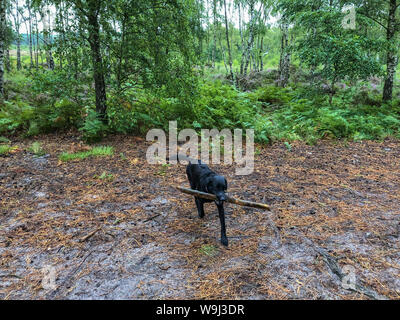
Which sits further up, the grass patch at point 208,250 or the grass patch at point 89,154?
the grass patch at point 89,154

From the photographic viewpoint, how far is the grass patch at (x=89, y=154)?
18.7ft

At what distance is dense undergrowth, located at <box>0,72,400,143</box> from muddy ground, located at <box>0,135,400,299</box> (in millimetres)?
2193

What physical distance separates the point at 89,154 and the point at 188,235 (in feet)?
13.3

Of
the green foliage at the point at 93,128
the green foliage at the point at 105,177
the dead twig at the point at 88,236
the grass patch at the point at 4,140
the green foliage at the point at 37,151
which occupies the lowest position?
the dead twig at the point at 88,236

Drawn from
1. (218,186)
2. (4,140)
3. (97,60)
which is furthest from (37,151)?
(218,186)

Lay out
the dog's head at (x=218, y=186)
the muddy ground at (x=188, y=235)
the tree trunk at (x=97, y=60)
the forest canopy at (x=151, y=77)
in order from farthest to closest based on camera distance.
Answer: the forest canopy at (x=151, y=77) < the tree trunk at (x=97, y=60) < the dog's head at (x=218, y=186) < the muddy ground at (x=188, y=235)

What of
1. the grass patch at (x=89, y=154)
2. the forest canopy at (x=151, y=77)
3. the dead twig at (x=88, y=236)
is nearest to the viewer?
the dead twig at (x=88, y=236)

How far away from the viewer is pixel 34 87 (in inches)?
250

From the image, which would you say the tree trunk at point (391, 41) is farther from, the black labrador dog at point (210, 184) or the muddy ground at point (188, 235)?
the black labrador dog at point (210, 184)

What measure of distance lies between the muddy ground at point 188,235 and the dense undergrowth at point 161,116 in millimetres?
2193

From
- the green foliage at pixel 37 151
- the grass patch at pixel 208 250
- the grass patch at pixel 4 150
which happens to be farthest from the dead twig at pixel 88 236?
the grass patch at pixel 4 150

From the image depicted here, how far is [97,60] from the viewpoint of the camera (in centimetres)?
664

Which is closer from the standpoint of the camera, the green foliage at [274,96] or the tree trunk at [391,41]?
the tree trunk at [391,41]

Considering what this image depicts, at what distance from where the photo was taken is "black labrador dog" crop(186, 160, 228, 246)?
105 inches
